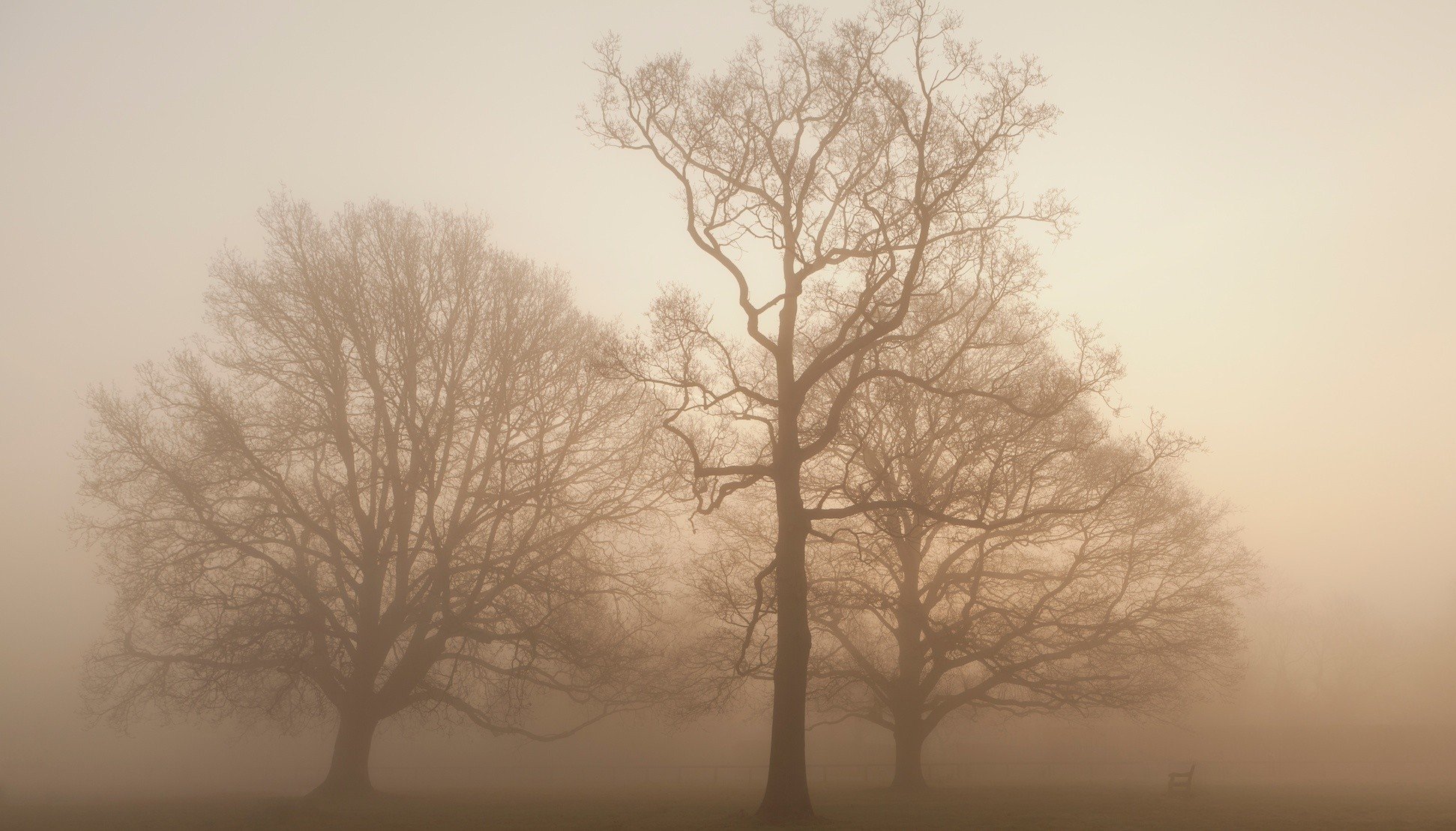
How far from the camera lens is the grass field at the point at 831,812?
535 inches

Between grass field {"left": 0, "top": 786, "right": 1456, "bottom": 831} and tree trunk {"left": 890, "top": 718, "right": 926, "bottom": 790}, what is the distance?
4.26 ft

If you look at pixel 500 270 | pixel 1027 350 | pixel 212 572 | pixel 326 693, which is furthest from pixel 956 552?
pixel 212 572

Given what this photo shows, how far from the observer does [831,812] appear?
1531 cm

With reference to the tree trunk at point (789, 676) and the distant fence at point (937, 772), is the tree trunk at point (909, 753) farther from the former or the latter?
the distant fence at point (937, 772)

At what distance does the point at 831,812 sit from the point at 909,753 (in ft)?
27.3

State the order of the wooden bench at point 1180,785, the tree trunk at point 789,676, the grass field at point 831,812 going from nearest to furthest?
the tree trunk at point 789,676
the grass field at point 831,812
the wooden bench at point 1180,785

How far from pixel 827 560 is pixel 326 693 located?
12.7m

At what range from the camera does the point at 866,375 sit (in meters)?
15.5

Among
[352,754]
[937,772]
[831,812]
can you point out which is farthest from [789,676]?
[937,772]

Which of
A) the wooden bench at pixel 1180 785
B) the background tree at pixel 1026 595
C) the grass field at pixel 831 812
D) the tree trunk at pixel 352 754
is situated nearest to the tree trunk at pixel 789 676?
the grass field at pixel 831 812

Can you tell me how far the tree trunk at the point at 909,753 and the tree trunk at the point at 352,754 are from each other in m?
13.0

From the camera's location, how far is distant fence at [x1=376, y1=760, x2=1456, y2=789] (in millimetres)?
36219

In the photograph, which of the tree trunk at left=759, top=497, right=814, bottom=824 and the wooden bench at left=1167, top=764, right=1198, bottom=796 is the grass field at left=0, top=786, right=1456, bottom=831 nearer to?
the wooden bench at left=1167, top=764, right=1198, bottom=796

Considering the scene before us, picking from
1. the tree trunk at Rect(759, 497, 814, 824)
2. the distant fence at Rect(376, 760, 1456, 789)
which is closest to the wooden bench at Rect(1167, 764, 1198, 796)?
the tree trunk at Rect(759, 497, 814, 824)
